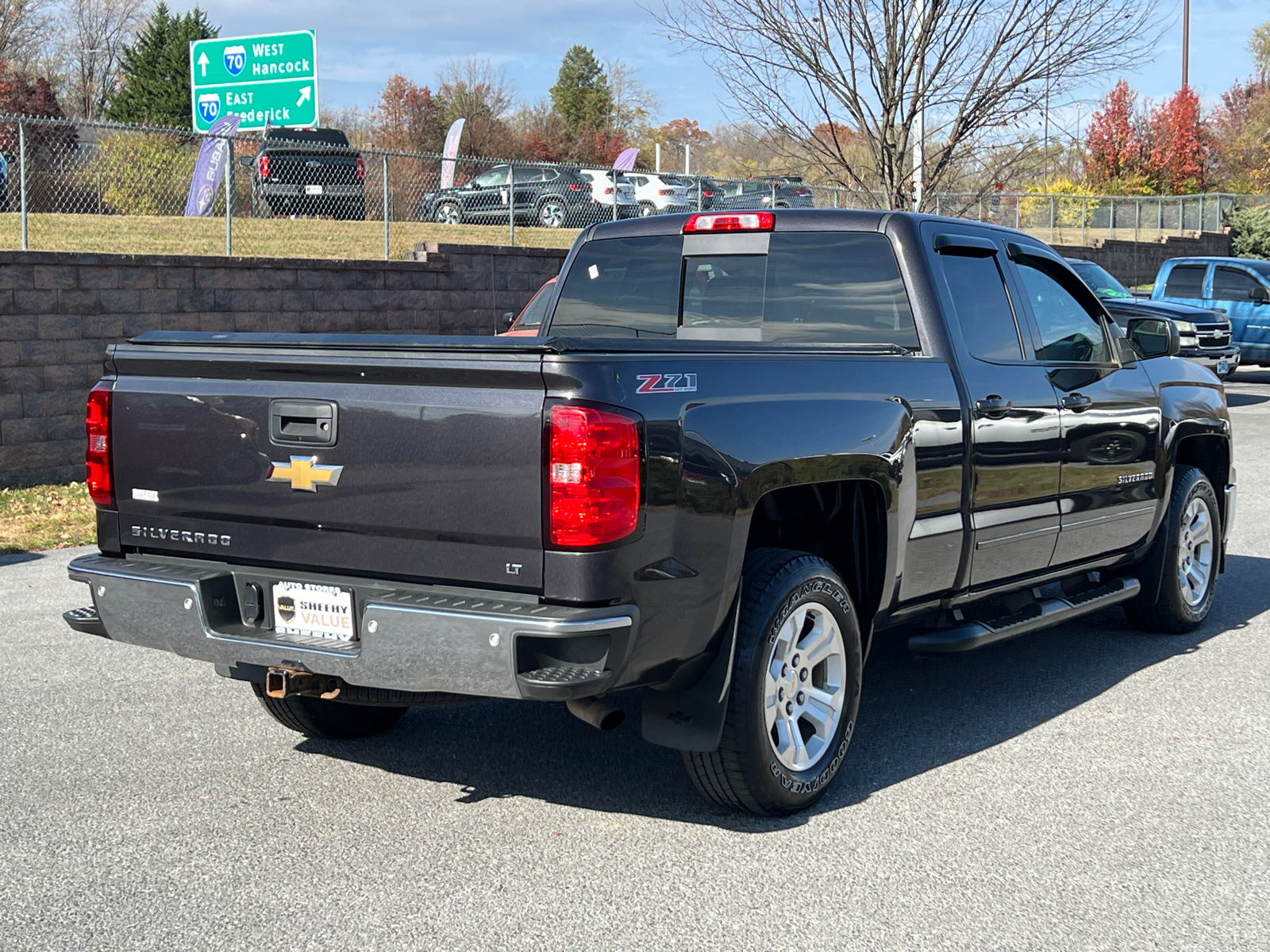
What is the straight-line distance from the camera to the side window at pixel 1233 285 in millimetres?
22625

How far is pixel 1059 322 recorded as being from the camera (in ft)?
20.4

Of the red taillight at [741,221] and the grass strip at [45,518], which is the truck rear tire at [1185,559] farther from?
the grass strip at [45,518]

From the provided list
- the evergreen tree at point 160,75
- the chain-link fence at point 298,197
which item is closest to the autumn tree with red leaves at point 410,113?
the evergreen tree at point 160,75

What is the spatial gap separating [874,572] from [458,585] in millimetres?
1709

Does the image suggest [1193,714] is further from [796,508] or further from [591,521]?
[591,521]

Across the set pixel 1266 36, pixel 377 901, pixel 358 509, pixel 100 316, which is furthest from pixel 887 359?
pixel 1266 36

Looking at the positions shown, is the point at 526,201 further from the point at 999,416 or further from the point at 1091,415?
the point at 999,416

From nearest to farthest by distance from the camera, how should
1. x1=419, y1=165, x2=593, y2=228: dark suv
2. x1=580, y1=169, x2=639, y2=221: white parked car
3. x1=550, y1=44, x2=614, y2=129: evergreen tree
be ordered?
x1=419, y1=165, x2=593, y2=228: dark suv → x1=580, y1=169, x2=639, y2=221: white parked car → x1=550, y1=44, x2=614, y2=129: evergreen tree

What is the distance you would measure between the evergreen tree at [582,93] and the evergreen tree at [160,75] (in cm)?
2526

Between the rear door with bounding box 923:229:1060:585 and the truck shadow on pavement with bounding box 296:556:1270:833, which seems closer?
the truck shadow on pavement with bounding box 296:556:1270:833

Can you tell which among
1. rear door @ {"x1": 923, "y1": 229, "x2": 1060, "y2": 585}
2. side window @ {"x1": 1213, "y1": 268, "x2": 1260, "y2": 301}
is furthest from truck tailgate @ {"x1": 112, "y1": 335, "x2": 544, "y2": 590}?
side window @ {"x1": 1213, "y1": 268, "x2": 1260, "y2": 301}

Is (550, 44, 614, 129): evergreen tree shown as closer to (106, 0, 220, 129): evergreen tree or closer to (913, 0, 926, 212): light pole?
(106, 0, 220, 129): evergreen tree

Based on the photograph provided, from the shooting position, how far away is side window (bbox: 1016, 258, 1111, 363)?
6078mm

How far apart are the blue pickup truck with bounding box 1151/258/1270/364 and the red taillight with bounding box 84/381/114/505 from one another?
20981mm
